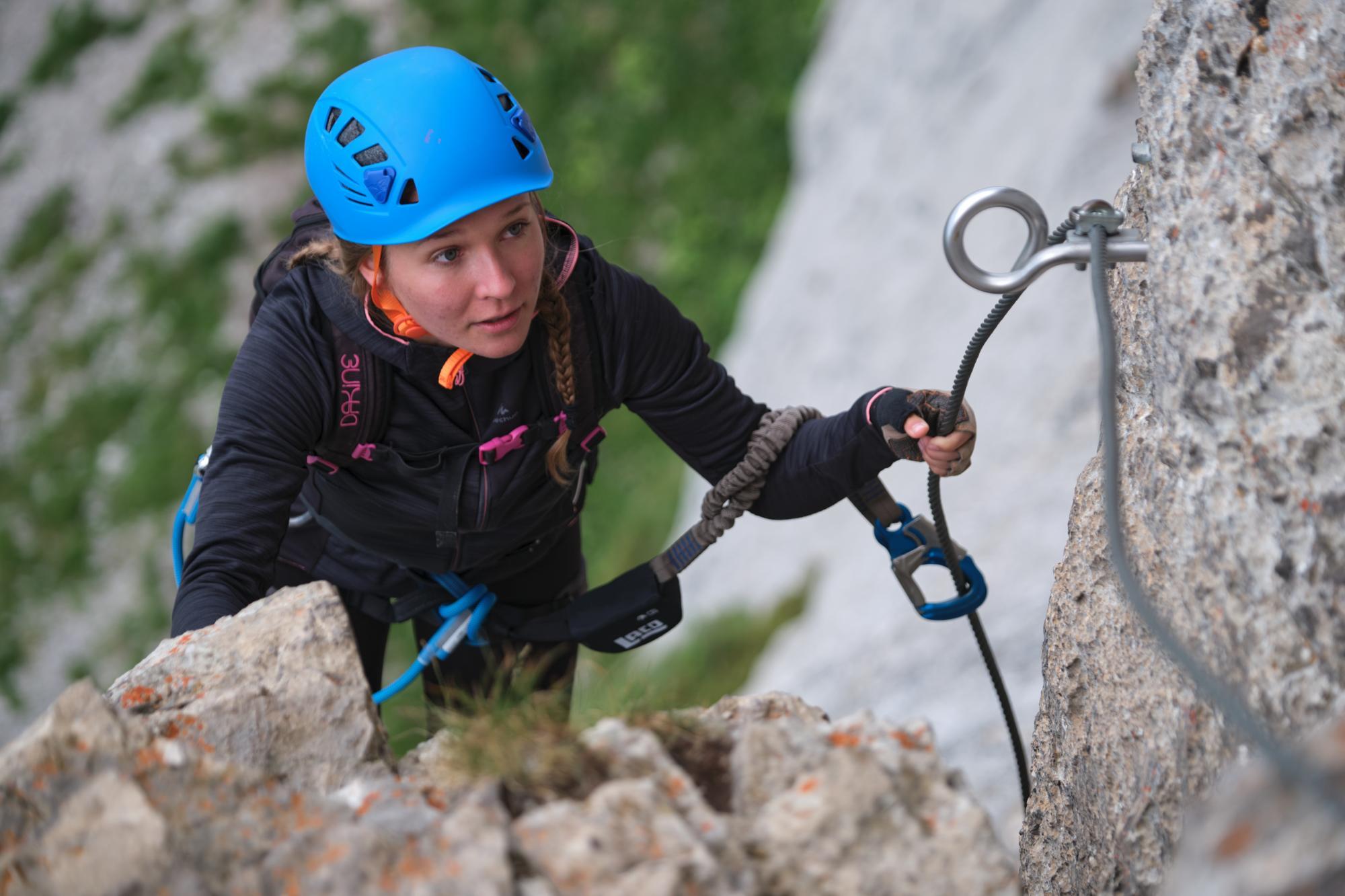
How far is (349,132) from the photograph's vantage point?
10.3ft

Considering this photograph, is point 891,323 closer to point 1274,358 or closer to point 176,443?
point 1274,358

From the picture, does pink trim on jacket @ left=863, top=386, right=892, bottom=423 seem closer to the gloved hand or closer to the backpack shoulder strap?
the gloved hand

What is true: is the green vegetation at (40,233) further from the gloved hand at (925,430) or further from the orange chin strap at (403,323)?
the gloved hand at (925,430)

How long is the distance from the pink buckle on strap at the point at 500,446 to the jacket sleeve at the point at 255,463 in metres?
0.45

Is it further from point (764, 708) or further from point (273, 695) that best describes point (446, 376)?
point (764, 708)

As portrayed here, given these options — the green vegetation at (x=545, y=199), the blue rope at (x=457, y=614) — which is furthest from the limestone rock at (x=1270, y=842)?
the green vegetation at (x=545, y=199)

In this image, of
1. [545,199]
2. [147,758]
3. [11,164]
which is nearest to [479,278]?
[147,758]

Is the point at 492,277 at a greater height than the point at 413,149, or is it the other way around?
the point at 413,149

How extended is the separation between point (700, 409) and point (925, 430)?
0.72 metres

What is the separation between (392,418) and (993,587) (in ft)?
12.5

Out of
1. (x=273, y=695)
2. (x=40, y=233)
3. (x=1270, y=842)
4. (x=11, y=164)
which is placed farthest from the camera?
(x=11, y=164)

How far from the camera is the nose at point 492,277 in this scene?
9.78 feet

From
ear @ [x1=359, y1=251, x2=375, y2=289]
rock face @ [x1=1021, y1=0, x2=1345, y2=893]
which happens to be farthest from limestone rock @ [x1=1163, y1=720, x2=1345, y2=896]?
ear @ [x1=359, y1=251, x2=375, y2=289]

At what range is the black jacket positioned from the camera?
3.02 metres
